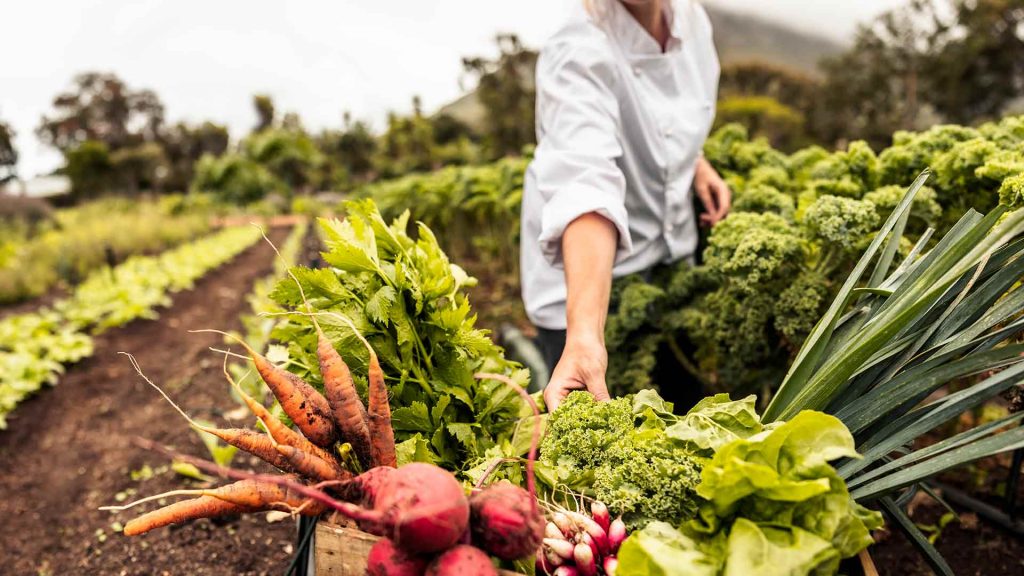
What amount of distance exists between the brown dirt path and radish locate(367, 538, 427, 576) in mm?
1687

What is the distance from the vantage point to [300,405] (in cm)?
140

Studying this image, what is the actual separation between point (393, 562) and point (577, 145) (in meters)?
1.42

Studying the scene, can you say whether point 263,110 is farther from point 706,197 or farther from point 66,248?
point 706,197

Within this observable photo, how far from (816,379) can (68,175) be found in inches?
1719

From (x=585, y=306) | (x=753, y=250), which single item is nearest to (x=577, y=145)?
(x=585, y=306)

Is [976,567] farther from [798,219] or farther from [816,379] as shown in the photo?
[816,379]

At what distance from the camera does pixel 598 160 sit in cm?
198

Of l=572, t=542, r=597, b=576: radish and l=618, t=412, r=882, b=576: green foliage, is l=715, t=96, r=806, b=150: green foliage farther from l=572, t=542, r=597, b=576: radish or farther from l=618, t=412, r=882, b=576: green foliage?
l=572, t=542, r=597, b=576: radish

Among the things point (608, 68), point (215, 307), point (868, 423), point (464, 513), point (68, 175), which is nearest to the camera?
point (464, 513)

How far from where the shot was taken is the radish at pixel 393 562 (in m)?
1.08

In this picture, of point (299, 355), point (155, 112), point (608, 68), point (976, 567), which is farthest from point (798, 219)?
point (155, 112)

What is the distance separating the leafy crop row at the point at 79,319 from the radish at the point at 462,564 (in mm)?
4224

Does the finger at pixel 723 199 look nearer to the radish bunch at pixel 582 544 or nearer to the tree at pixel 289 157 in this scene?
the radish bunch at pixel 582 544

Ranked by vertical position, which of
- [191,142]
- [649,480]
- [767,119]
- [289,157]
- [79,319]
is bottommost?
[767,119]
